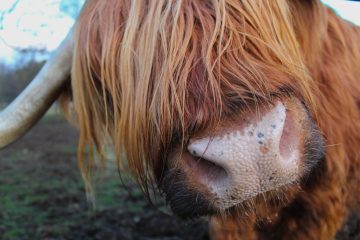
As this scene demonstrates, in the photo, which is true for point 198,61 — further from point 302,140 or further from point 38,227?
point 38,227

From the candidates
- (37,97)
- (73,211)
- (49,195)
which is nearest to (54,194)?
(49,195)

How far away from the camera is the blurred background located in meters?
3.05

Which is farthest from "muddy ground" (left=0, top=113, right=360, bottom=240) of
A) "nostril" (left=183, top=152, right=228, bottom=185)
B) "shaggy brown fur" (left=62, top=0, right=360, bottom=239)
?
"nostril" (left=183, top=152, right=228, bottom=185)

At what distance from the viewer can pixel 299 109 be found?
182cm

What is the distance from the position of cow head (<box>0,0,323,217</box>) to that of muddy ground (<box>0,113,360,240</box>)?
1065 mm

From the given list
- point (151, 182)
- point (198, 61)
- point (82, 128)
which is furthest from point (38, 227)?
point (198, 61)

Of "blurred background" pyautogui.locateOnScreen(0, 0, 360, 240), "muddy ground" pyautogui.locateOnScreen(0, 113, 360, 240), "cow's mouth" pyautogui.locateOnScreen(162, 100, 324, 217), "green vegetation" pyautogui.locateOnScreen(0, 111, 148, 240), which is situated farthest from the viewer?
"green vegetation" pyautogui.locateOnScreen(0, 111, 148, 240)

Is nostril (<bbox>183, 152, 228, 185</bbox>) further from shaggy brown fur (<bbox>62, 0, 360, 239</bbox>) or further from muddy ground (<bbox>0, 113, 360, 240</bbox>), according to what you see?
muddy ground (<bbox>0, 113, 360, 240</bbox>)

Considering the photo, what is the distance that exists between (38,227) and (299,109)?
9.01ft

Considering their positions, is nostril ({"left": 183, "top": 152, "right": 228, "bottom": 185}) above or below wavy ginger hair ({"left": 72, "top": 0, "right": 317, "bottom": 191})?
below

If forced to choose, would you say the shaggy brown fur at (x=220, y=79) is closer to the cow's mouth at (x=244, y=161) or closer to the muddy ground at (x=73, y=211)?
the cow's mouth at (x=244, y=161)

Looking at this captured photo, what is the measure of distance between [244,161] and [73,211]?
10.0 feet

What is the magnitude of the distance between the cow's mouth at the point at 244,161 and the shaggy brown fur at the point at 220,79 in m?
0.06

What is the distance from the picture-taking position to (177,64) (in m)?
1.85
